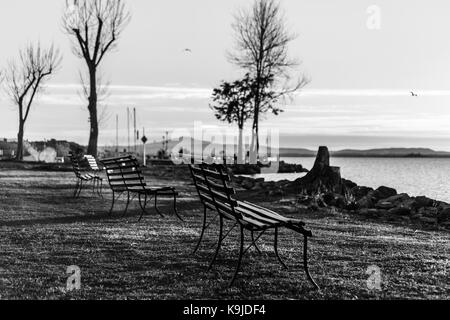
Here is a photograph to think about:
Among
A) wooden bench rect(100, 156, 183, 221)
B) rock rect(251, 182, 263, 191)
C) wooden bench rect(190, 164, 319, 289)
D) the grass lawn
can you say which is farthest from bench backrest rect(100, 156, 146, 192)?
rock rect(251, 182, 263, 191)

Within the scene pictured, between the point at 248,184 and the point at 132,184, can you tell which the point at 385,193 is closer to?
the point at 248,184

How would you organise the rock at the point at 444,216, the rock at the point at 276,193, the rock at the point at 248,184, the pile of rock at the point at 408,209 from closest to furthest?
the rock at the point at 444,216 < the pile of rock at the point at 408,209 < the rock at the point at 276,193 < the rock at the point at 248,184

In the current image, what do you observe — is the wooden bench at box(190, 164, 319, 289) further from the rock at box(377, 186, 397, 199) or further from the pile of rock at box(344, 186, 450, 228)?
the rock at box(377, 186, 397, 199)

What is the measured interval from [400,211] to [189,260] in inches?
324

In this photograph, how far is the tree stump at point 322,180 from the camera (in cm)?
1802

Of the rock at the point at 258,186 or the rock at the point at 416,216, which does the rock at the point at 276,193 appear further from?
the rock at the point at 416,216

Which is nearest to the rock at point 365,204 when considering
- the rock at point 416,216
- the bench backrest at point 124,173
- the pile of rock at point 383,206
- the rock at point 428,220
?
Result: the pile of rock at point 383,206

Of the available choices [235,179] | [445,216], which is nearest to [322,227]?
[445,216]

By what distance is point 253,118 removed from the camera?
4075 centimetres

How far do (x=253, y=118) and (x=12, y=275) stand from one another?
34.8 m

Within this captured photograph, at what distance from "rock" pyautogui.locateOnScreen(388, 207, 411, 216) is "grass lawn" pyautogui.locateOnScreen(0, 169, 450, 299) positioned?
2.28 meters

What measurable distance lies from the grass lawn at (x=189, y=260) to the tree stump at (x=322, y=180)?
611 cm

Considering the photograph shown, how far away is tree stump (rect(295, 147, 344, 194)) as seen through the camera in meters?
18.0
